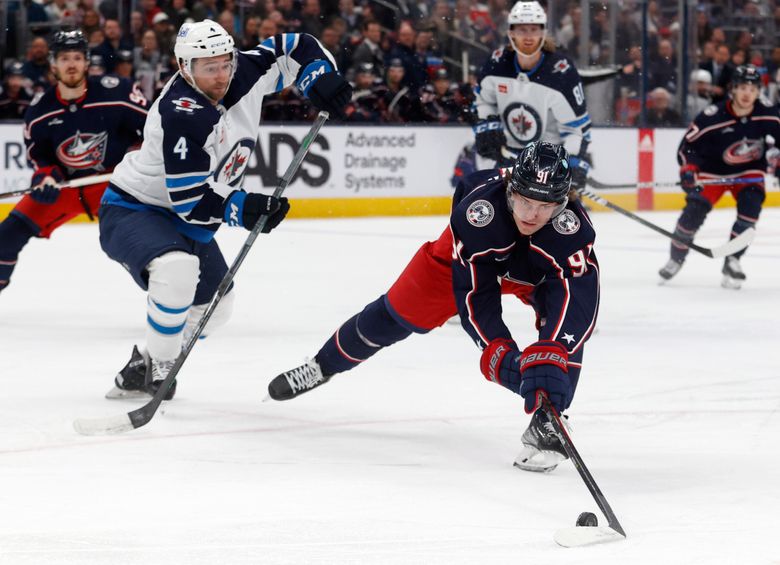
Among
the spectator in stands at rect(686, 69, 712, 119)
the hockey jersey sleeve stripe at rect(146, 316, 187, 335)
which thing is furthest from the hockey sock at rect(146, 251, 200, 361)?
the spectator in stands at rect(686, 69, 712, 119)

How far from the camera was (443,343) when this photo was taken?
14.9ft

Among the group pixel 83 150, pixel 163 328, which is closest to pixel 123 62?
pixel 83 150

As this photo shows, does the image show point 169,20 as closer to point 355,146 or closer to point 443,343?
point 355,146

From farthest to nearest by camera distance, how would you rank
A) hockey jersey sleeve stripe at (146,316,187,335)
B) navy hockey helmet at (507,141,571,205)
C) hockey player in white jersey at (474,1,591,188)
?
hockey player in white jersey at (474,1,591,188), hockey jersey sleeve stripe at (146,316,187,335), navy hockey helmet at (507,141,571,205)

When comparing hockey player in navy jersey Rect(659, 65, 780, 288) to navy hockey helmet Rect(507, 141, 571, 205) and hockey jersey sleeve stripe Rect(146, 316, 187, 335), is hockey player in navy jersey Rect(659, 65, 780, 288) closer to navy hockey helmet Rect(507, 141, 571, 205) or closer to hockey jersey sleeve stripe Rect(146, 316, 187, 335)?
hockey jersey sleeve stripe Rect(146, 316, 187, 335)

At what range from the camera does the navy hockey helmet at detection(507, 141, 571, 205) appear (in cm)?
261

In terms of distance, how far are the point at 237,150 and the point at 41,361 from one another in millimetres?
1108

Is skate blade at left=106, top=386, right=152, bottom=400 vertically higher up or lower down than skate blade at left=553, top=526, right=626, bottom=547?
lower down

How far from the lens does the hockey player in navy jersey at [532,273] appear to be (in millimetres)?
2617

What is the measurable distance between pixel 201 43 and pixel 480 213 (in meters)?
0.94

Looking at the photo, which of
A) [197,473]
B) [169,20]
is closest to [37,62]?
[169,20]

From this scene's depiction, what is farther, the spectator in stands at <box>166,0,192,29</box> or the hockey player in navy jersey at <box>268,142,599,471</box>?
the spectator in stands at <box>166,0,192,29</box>

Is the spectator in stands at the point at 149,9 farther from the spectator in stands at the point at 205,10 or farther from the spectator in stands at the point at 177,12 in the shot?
the spectator in stands at the point at 205,10

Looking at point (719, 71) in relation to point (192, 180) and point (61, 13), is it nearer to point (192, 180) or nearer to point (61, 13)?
point (61, 13)
